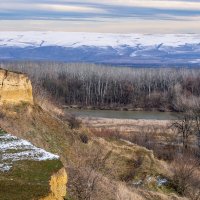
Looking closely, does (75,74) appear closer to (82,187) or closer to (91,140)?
(91,140)

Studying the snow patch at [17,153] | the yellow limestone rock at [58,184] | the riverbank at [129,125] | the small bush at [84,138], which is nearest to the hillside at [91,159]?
the small bush at [84,138]

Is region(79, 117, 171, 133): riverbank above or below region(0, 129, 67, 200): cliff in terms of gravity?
below

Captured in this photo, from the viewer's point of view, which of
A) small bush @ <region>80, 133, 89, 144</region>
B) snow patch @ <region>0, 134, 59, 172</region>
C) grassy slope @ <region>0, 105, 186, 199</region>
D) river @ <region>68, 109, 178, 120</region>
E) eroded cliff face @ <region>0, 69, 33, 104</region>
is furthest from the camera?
river @ <region>68, 109, 178, 120</region>

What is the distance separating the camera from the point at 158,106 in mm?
98812

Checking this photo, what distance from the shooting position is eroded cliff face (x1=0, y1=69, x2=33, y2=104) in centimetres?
3337

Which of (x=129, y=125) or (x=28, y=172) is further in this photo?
(x=129, y=125)

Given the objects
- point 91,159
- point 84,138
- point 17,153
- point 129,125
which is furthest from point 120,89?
point 17,153

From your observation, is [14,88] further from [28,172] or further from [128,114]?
[128,114]

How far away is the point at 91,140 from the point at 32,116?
5.40 meters

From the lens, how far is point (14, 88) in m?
33.9

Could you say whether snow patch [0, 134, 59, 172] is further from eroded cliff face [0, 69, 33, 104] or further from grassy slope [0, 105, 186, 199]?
eroded cliff face [0, 69, 33, 104]

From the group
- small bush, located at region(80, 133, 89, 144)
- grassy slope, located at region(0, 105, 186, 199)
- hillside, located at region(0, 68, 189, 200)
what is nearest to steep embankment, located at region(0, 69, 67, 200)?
hillside, located at region(0, 68, 189, 200)

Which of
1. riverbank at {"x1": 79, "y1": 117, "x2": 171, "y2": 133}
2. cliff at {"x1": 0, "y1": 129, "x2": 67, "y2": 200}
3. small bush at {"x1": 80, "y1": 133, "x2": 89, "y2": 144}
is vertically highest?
cliff at {"x1": 0, "y1": 129, "x2": 67, "y2": 200}

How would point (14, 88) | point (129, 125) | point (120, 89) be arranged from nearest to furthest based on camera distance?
1. point (14, 88)
2. point (129, 125)
3. point (120, 89)
